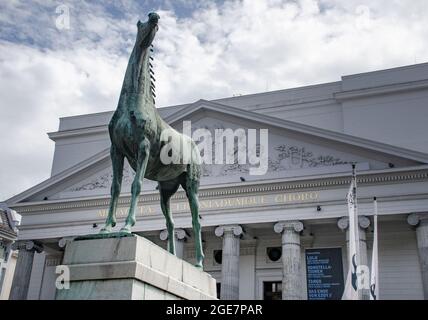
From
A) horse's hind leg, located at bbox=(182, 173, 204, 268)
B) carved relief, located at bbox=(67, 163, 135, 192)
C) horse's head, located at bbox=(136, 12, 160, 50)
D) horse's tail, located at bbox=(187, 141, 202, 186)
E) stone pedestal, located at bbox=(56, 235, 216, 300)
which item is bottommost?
stone pedestal, located at bbox=(56, 235, 216, 300)

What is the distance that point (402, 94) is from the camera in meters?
35.8

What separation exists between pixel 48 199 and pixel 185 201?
9.97 m

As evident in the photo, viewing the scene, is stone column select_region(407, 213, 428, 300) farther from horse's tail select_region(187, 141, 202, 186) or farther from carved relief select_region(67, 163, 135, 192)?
horse's tail select_region(187, 141, 202, 186)

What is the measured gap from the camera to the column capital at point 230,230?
96.9 ft

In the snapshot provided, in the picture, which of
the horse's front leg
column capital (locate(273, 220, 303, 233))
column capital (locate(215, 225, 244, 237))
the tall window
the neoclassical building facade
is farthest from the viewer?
the tall window

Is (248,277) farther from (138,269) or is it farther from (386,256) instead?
(138,269)

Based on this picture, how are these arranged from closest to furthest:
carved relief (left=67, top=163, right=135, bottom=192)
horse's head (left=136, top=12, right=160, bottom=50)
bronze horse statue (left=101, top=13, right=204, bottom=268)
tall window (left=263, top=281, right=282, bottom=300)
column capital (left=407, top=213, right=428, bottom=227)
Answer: bronze horse statue (left=101, top=13, right=204, bottom=268), horse's head (left=136, top=12, right=160, bottom=50), column capital (left=407, top=213, right=428, bottom=227), tall window (left=263, top=281, right=282, bottom=300), carved relief (left=67, top=163, right=135, bottom=192)

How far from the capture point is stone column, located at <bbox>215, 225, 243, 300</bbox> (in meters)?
28.1

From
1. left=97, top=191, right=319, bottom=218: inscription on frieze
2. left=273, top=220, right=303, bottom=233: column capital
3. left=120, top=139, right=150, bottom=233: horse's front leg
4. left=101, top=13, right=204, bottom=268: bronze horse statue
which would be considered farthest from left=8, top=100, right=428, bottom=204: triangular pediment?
left=120, top=139, right=150, bottom=233: horse's front leg

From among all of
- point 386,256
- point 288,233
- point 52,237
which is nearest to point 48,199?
point 52,237

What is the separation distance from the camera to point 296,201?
95.1 ft

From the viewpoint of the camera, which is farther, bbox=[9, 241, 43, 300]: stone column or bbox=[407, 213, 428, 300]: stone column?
bbox=[9, 241, 43, 300]: stone column
